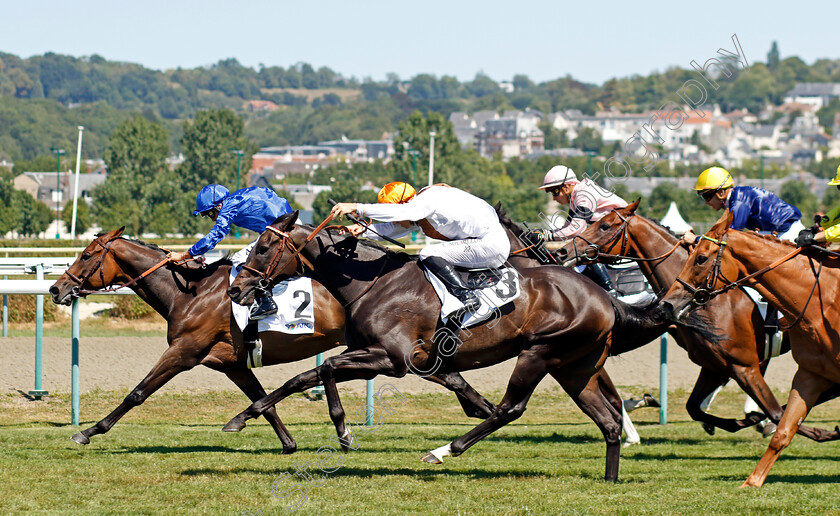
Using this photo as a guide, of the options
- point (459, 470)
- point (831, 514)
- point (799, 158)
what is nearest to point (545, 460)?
point (459, 470)

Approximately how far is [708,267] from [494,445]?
277 centimetres

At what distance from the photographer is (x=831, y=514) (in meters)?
5.56

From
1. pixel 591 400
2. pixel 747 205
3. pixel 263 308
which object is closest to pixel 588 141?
pixel 747 205

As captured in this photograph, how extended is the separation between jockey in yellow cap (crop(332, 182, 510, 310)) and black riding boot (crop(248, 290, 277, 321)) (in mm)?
1072

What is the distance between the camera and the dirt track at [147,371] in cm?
1108

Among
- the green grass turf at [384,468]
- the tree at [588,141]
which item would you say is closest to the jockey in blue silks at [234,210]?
the green grass turf at [384,468]

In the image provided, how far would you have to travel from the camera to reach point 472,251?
6641mm

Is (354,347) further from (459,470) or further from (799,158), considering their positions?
(799,158)

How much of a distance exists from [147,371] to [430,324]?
5805 millimetres

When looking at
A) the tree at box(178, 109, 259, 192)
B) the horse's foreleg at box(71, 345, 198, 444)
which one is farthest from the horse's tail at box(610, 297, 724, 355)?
the tree at box(178, 109, 259, 192)

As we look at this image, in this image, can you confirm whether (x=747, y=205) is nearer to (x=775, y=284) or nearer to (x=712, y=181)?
(x=712, y=181)

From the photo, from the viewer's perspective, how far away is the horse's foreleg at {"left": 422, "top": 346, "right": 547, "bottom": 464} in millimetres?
6613

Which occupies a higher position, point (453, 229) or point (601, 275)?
point (453, 229)

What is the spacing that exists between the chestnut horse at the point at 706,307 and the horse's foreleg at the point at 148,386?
9.15 feet
